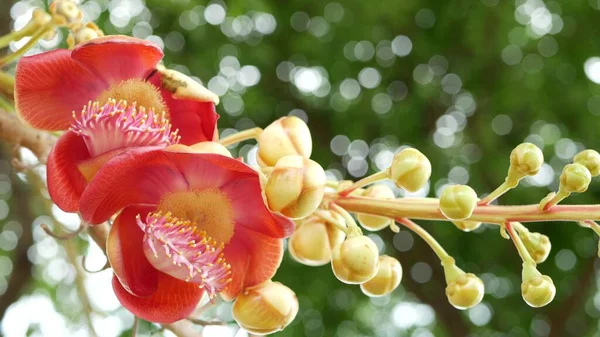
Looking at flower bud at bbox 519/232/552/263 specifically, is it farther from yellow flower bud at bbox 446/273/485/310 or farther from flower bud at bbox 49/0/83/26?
flower bud at bbox 49/0/83/26

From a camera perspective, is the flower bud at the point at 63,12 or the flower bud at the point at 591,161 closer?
the flower bud at the point at 591,161

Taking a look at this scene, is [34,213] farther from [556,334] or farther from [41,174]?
[556,334]

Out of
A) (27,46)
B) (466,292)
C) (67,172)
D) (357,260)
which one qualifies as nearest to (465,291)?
(466,292)

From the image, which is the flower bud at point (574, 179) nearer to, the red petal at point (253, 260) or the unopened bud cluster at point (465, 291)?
the unopened bud cluster at point (465, 291)

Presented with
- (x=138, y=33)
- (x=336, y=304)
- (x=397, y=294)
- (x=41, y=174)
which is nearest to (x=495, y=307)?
(x=397, y=294)

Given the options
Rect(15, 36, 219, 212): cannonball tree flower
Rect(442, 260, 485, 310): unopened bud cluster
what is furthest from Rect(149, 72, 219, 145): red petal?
Rect(442, 260, 485, 310): unopened bud cluster

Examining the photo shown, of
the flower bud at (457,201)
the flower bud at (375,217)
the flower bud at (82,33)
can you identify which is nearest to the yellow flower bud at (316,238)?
the flower bud at (375,217)
